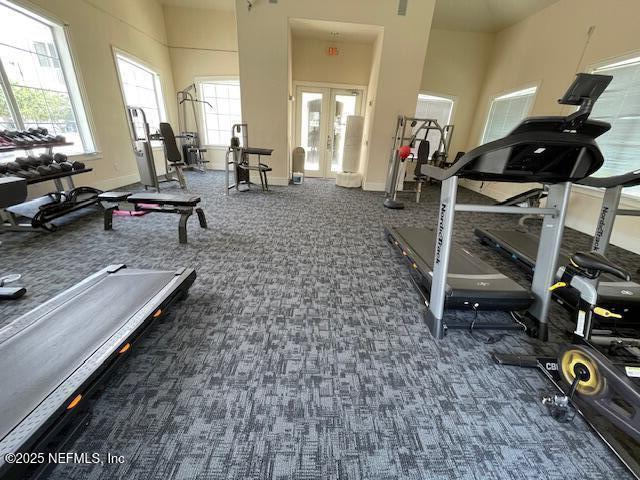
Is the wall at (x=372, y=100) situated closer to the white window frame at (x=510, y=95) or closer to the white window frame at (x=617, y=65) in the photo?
the white window frame at (x=510, y=95)

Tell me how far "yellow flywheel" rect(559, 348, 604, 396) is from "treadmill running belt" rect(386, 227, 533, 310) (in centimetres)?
48

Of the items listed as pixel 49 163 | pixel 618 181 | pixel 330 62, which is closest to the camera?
pixel 618 181

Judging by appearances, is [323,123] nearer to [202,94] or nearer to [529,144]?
[202,94]

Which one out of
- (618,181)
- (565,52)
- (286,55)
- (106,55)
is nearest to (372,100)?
(286,55)

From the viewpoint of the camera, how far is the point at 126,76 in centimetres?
573

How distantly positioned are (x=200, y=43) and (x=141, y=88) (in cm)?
206

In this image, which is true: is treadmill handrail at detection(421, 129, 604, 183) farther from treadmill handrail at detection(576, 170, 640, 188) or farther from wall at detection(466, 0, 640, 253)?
wall at detection(466, 0, 640, 253)

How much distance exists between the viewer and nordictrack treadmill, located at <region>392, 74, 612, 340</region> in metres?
1.24

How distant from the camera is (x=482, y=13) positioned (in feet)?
19.7

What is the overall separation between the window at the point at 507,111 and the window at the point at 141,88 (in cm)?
795

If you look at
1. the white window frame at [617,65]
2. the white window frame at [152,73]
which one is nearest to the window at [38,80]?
the white window frame at [152,73]

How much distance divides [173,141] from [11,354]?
15.2 ft

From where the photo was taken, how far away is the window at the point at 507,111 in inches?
220

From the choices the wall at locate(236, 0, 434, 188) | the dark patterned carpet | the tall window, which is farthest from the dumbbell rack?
the tall window
